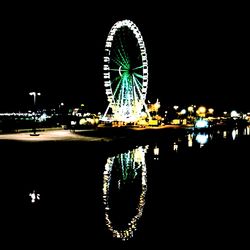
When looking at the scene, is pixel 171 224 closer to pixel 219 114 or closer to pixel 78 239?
pixel 78 239

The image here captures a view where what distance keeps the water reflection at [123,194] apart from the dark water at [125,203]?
2cm

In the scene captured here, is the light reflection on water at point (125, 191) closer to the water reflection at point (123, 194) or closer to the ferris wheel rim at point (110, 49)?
the water reflection at point (123, 194)

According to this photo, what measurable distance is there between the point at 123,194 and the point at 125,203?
1.16m

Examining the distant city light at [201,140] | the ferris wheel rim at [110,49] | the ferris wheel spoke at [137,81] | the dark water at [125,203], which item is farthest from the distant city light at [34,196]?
the ferris wheel spoke at [137,81]

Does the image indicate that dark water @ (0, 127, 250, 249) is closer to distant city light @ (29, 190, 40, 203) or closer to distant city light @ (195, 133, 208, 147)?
distant city light @ (29, 190, 40, 203)

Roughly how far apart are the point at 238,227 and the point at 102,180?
6.50 meters

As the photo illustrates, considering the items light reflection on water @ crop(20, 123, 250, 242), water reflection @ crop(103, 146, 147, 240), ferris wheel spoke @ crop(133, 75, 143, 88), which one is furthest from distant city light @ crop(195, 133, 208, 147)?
ferris wheel spoke @ crop(133, 75, 143, 88)

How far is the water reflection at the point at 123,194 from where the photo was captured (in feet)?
27.1

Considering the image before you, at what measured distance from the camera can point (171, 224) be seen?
819 centimetres

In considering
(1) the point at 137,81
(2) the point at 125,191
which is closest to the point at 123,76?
(1) the point at 137,81

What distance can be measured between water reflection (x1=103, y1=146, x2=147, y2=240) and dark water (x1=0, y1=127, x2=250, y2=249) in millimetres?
18

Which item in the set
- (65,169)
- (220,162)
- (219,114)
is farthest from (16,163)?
(219,114)

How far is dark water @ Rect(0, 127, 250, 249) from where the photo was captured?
24.3 ft

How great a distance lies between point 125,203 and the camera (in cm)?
1042
